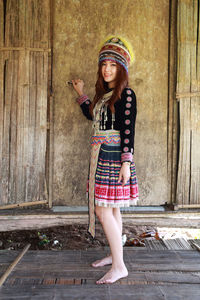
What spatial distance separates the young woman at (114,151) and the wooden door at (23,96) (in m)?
1.17

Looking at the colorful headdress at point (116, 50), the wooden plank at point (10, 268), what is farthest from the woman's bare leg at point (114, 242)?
the colorful headdress at point (116, 50)

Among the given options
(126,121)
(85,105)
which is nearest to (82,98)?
(85,105)

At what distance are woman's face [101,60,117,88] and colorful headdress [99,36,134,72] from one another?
0.03 meters

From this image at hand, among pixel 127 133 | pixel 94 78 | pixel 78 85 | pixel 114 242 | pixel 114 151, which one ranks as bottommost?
pixel 114 242

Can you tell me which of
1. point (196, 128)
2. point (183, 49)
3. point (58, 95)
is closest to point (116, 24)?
point (183, 49)

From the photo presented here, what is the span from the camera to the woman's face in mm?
2148

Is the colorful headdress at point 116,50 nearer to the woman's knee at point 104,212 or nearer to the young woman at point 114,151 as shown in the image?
the young woman at point 114,151

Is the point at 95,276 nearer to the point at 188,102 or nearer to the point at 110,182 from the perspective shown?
the point at 110,182

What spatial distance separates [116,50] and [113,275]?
171 centimetres

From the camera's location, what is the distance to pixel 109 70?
2150mm

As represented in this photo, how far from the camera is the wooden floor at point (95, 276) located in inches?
74.2

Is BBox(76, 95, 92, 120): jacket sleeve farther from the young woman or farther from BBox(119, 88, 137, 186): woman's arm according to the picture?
BBox(119, 88, 137, 186): woman's arm

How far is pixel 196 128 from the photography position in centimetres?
328

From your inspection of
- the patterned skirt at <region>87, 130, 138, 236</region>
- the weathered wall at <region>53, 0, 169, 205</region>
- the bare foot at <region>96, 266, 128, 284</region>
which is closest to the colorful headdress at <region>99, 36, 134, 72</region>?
the patterned skirt at <region>87, 130, 138, 236</region>
